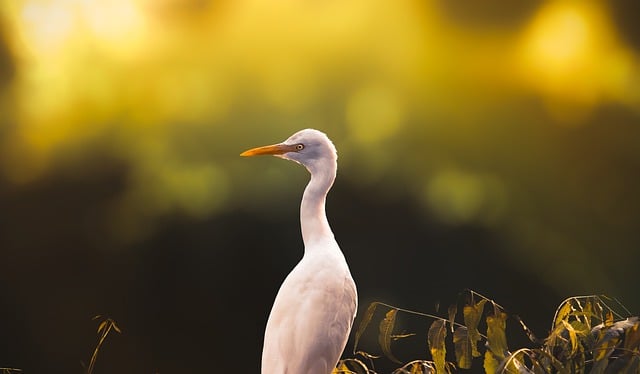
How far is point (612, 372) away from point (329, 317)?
53 cm

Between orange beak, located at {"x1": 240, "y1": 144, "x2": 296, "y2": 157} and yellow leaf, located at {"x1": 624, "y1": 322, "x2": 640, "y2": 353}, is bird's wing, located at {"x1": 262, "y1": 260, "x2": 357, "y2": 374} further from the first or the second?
yellow leaf, located at {"x1": 624, "y1": 322, "x2": 640, "y2": 353}

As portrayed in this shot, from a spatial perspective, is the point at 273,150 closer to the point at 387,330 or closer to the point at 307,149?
the point at 307,149

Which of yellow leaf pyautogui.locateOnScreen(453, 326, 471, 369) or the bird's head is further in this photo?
the bird's head

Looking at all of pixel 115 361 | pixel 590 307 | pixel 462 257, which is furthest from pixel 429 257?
pixel 590 307

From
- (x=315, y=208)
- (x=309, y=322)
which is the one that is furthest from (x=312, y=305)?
(x=315, y=208)

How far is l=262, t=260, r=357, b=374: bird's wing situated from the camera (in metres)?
1.46

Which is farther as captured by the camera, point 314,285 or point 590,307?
point 314,285

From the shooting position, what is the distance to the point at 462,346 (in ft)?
3.93

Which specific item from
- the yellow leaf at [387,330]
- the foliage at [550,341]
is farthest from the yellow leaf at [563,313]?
the yellow leaf at [387,330]

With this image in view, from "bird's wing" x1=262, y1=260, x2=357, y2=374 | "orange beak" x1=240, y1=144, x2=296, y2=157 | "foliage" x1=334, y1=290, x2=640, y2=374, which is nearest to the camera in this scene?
"foliage" x1=334, y1=290, x2=640, y2=374

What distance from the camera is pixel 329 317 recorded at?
4.90ft

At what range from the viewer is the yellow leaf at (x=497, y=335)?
1194mm

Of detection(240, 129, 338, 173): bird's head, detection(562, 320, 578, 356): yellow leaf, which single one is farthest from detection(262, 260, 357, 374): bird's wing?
detection(562, 320, 578, 356): yellow leaf

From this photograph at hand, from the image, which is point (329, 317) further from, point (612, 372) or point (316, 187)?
point (612, 372)
